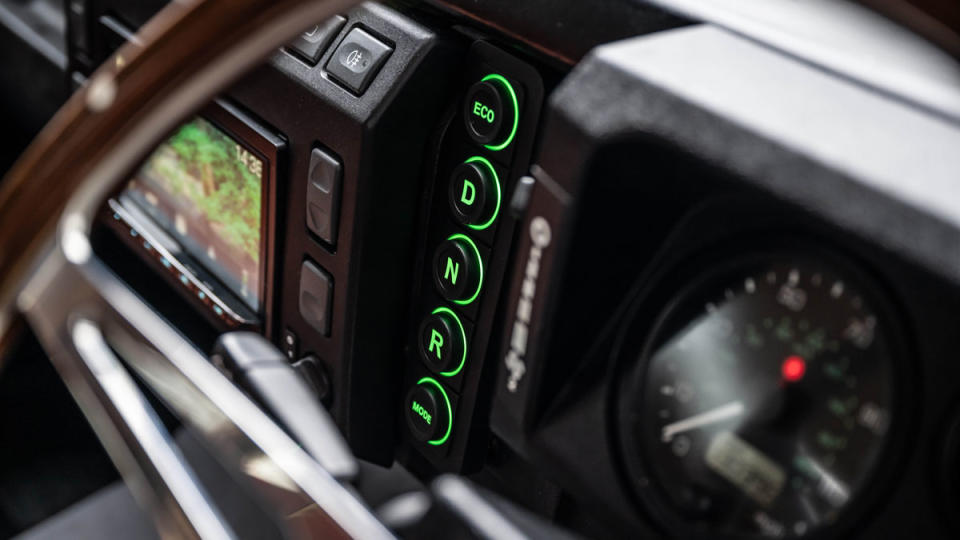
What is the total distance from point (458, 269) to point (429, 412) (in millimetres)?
144

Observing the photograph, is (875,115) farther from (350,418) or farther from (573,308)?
(350,418)

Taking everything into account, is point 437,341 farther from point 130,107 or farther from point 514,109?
point 130,107

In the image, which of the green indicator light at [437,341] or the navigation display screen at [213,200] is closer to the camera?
the green indicator light at [437,341]

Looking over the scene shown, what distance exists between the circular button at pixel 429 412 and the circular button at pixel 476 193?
0.16 m

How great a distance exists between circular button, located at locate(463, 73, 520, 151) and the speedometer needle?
27 cm

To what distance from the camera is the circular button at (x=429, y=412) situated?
89 centimetres

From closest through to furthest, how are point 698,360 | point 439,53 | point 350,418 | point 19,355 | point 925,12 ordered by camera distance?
point 925,12, point 698,360, point 439,53, point 350,418, point 19,355

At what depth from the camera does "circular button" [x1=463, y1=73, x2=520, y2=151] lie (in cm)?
75

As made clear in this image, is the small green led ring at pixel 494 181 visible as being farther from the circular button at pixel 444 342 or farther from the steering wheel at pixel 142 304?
the steering wheel at pixel 142 304

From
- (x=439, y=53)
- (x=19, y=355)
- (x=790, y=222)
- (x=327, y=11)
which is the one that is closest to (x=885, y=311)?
(x=790, y=222)

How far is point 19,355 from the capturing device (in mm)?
1387

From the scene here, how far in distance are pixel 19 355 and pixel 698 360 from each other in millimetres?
1092

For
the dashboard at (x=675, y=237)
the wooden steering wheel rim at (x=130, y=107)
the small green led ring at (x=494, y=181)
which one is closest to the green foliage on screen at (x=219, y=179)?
the dashboard at (x=675, y=237)

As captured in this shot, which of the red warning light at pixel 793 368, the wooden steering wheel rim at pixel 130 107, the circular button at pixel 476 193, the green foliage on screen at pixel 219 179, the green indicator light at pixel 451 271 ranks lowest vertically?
the green foliage on screen at pixel 219 179
